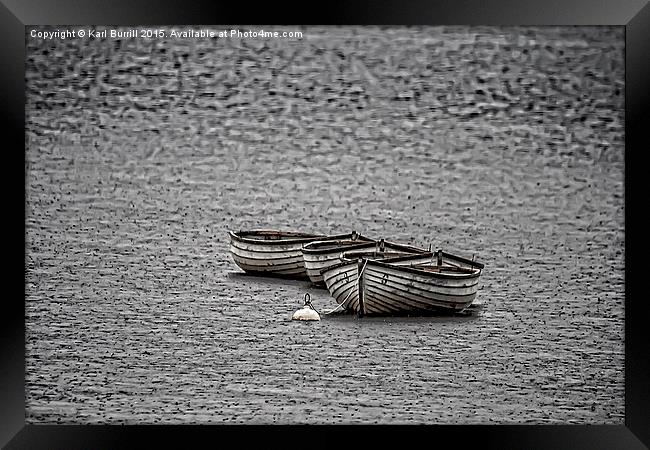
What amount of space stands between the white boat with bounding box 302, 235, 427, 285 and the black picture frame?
3.12ft

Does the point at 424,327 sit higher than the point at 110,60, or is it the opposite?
the point at 110,60

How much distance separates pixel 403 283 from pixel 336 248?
0.44 m

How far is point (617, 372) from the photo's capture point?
16.9 ft

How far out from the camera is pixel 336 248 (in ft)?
18.1

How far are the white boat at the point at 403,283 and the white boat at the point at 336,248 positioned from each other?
0.04 metres

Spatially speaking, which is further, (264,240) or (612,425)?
(264,240)

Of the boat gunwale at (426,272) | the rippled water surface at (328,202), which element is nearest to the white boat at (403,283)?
the boat gunwale at (426,272)

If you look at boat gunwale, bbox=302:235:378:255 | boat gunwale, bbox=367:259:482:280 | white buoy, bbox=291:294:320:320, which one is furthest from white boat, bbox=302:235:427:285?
white buoy, bbox=291:294:320:320

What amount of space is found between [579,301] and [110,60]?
237cm

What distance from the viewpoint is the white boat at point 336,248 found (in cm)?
549
